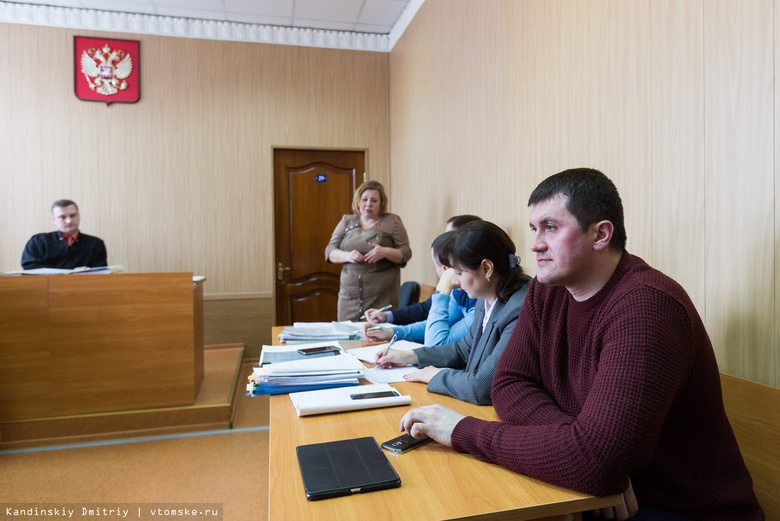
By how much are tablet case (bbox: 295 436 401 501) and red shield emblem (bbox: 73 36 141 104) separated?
15.7 ft

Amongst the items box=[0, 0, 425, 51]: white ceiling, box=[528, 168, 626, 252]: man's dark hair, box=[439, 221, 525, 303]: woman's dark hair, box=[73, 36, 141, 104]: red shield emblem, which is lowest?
box=[439, 221, 525, 303]: woman's dark hair

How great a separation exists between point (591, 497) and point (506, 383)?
0.36 metres

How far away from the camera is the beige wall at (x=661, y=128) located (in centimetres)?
131

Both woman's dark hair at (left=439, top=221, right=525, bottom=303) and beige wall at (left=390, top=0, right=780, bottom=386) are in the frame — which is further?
woman's dark hair at (left=439, top=221, right=525, bottom=303)

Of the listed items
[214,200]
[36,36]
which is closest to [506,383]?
[214,200]

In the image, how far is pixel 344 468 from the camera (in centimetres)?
94

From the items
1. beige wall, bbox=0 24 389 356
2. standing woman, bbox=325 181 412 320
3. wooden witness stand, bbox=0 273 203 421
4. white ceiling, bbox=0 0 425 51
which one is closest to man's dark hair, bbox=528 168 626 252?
standing woman, bbox=325 181 412 320

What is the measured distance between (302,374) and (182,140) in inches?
164

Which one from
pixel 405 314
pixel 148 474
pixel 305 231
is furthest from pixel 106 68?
pixel 405 314

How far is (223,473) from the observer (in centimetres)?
257

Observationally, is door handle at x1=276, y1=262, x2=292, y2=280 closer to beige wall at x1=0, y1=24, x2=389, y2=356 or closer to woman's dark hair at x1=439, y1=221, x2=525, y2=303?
beige wall at x1=0, y1=24, x2=389, y2=356

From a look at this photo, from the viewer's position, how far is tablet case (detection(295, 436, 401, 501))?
87cm

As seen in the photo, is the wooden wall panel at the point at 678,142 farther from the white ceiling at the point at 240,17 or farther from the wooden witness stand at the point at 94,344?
the white ceiling at the point at 240,17

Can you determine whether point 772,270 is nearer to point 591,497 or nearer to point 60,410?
point 591,497
